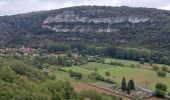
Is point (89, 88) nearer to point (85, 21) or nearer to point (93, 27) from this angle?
point (93, 27)

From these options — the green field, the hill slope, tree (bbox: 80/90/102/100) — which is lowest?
the green field

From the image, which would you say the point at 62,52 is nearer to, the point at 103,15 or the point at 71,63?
the point at 71,63

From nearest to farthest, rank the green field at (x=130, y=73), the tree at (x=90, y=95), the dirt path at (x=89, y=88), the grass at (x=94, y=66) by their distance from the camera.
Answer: the tree at (x=90, y=95) < the dirt path at (x=89, y=88) < the green field at (x=130, y=73) < the grass at (x=94, y=66)

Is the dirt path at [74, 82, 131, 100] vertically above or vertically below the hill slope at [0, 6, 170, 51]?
below

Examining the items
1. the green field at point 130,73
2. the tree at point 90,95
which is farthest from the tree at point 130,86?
the tree at point 90,95

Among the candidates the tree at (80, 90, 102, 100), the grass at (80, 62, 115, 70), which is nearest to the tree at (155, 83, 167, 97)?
the tree at (80, 90, 102, 100)

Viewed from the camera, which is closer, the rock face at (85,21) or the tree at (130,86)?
the tree at (130,86)

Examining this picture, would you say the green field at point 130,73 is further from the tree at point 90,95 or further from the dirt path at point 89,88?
the tree at point 90,95

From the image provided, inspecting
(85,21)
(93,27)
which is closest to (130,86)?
(93,27)

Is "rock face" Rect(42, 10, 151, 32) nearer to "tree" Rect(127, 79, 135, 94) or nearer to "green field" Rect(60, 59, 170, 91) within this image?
"green field" Rect(60, 59, 170, 91)
